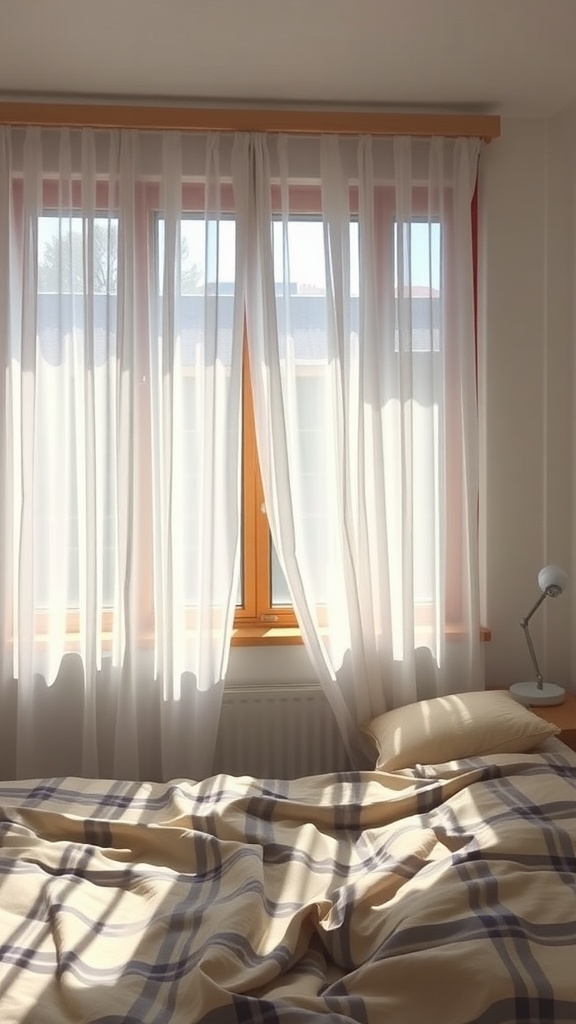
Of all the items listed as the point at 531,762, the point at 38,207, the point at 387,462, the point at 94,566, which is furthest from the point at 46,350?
the point at 531,762

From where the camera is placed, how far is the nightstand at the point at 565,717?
283 centimetres

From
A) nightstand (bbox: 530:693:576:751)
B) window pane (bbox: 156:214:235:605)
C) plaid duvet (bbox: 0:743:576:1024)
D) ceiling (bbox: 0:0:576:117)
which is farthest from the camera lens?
window pane (bbox: 156:214:235:605)

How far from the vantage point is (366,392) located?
3119mm

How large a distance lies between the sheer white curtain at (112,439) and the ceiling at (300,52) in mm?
204

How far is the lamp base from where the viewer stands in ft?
9.94

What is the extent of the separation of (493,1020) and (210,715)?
5.79ft

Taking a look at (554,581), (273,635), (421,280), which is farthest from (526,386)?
(273,635)

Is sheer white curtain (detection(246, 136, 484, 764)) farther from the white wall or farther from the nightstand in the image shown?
the nightstand

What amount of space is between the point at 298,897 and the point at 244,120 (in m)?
2.44

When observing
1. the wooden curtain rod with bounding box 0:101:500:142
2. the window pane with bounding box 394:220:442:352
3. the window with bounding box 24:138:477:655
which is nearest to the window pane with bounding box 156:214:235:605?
the window with bounding box 24:138:477:655

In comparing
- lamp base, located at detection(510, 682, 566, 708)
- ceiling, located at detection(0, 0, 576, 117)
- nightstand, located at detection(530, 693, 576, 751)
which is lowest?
nightstand, located at detection(530, 693, 576, 751)

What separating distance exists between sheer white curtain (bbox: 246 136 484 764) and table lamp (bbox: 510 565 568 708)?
0.19 metres

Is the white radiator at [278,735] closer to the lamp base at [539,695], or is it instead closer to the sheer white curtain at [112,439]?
the sheer white curtain at [112,439]

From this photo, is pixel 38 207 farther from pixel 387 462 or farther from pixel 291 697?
pixel 291 697
